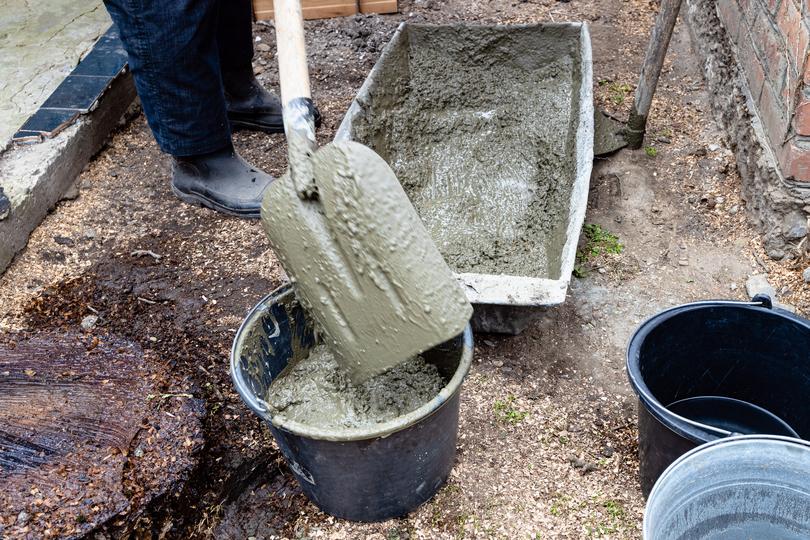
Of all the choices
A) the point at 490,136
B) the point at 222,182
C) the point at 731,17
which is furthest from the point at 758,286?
the point at 222,182

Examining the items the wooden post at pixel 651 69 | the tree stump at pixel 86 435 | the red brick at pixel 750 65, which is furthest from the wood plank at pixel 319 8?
the tree stump at pixel 86 435

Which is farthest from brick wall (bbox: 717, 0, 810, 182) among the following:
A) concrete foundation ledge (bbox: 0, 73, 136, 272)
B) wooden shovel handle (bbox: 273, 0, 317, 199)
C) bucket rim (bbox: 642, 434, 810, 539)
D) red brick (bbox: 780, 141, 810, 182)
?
concrete foundation ledge (bbox: 0, 73, 136, 272)

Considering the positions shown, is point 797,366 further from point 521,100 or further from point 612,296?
point 521,100

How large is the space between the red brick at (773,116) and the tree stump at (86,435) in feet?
7.17

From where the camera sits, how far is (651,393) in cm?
182

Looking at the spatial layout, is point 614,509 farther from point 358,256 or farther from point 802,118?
point 802,118

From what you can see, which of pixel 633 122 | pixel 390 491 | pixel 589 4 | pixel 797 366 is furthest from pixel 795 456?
pixel 589 4

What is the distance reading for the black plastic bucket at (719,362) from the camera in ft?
5.96

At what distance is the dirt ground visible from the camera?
191 cm

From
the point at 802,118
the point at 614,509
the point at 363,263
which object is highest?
the point at 363,263

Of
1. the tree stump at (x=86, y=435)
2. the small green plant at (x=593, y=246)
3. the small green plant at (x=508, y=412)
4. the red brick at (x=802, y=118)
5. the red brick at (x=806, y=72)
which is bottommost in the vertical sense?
the small green plant at (x=508, y=412)

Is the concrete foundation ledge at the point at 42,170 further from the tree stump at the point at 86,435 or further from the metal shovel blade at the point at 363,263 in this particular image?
the metal shovel blade at the point at 363,263

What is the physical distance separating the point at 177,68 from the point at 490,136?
1.38m

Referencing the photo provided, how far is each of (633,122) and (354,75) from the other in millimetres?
1534
